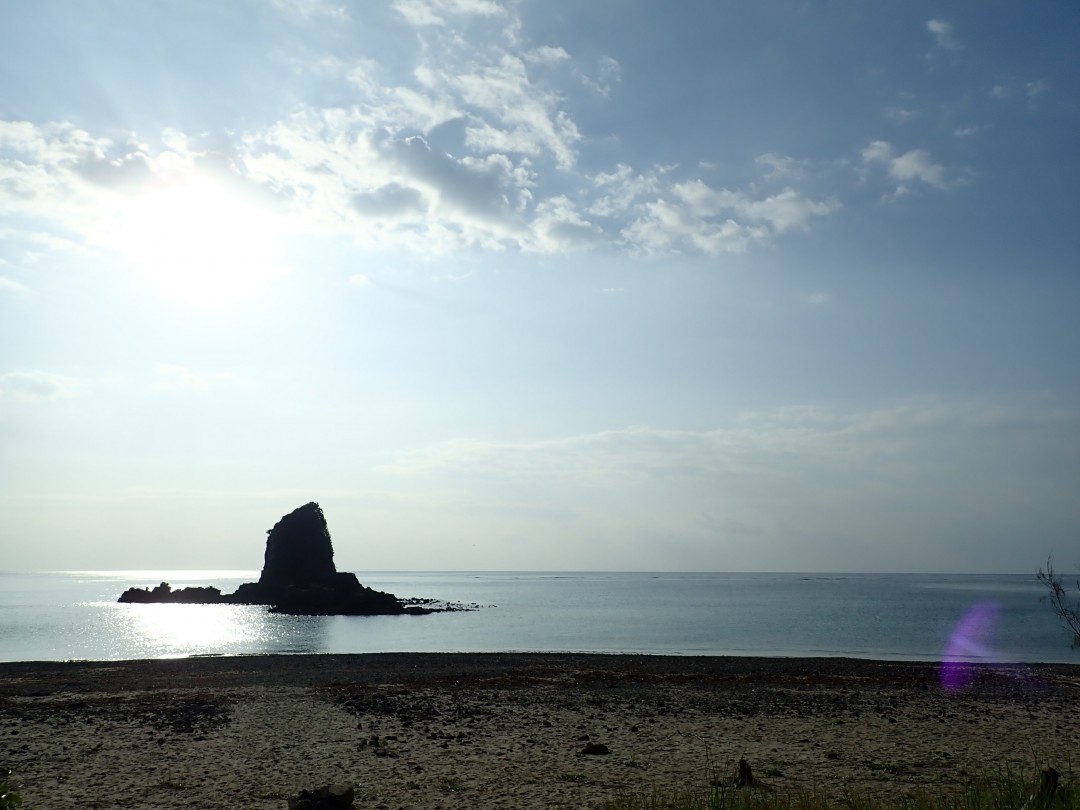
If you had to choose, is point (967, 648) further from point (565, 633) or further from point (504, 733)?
A: point (504, 733)

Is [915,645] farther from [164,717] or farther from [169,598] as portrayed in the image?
[169,598]

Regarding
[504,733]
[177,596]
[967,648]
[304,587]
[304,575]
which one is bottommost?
[967,648]

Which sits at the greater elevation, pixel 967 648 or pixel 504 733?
pixel 504 733

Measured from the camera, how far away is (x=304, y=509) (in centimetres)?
13862

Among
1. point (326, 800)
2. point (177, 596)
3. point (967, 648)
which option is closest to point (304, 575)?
point (177, 596)

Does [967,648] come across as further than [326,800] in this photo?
Yes

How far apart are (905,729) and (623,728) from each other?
8.18 m

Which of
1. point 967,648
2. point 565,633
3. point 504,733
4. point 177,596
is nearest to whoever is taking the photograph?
point 504,733

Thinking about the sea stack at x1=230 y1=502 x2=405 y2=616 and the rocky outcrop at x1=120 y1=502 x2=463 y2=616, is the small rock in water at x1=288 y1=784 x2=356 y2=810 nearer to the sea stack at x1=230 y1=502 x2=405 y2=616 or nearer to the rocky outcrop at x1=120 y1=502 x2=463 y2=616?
the rocky outcrop at x1=120 y1=502 x2=463 y2=616

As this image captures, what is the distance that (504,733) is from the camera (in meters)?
Answer: 21.6

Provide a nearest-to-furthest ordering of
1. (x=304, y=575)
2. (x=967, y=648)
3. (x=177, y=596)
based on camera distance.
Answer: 1. (x=967, y=648)
2. (x=304, y=575)
3. (x=177, y=596)

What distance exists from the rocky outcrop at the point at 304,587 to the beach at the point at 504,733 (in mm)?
83947

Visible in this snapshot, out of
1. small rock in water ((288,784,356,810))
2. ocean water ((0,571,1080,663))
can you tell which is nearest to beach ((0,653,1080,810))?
small rock in water ((288,784,356,810))

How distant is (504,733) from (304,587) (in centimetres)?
11290
